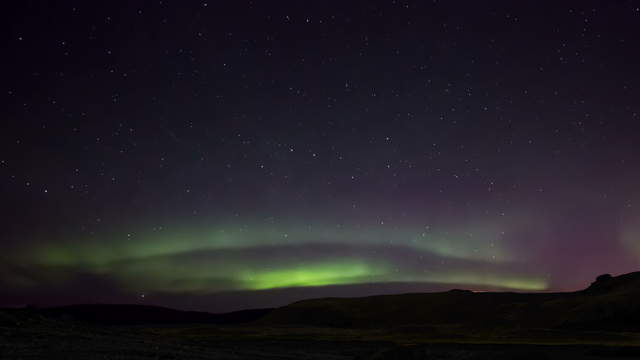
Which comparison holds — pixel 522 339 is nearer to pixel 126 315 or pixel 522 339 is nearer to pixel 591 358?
pixel 591 358

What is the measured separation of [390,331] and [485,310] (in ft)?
94.3

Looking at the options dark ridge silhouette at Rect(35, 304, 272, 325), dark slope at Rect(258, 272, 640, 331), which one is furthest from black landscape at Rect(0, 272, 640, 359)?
dark ridge silhouette at Rect(35, 304, 272, 325)

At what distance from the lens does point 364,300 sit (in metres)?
91.4

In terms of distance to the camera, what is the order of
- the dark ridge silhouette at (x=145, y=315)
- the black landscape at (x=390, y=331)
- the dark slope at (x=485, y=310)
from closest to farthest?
the black landscape at (x=390, y=331) < the dark slope at (x=485, y=310) < the dark ridge silhouette at (x=145, y=315)

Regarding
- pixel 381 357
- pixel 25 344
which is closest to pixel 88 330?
pixel 25 344

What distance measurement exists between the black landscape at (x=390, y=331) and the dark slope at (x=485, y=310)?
0.16m

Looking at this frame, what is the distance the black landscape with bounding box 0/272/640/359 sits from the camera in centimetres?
2186

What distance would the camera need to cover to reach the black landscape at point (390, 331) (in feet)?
71.7

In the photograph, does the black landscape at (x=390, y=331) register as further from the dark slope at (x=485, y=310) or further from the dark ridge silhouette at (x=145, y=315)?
the dark ridge silhouette at (x=145, y=315)

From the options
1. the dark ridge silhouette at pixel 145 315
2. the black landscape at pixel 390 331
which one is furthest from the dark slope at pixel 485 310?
the dark ridge silhouette at pixel 145 315

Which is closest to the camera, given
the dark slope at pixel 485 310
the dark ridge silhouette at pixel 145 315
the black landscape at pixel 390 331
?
the black landscape at pixel 390 331

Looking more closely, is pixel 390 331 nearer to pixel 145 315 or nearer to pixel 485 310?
pixel 485 310

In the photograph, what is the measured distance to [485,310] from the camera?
77250 mm

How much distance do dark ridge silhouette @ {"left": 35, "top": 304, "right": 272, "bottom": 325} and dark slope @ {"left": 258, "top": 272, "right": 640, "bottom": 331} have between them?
96.8 metres
